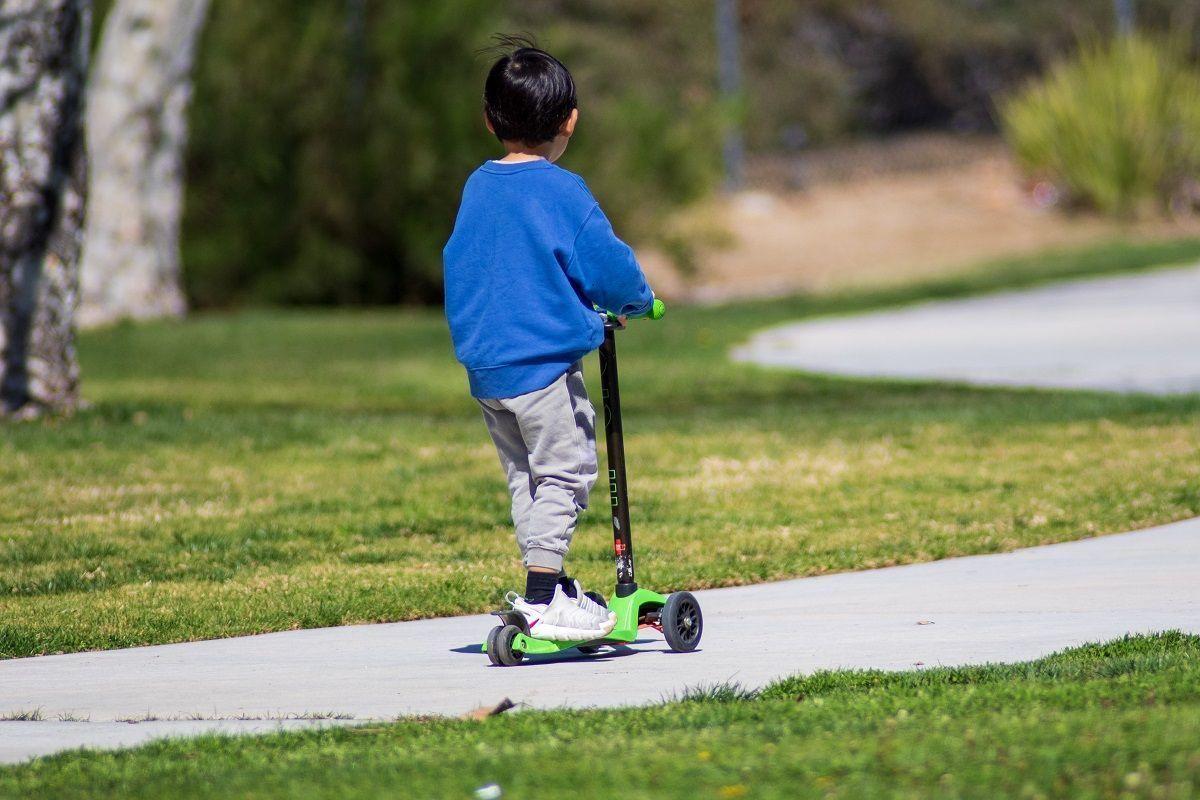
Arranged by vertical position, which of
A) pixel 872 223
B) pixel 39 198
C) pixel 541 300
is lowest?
pixel 872 223

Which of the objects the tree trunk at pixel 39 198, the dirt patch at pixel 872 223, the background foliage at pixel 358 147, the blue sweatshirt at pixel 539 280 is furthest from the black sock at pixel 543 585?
the dirt patch at pixel 872 223

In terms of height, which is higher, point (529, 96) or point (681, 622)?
point (529, 96)

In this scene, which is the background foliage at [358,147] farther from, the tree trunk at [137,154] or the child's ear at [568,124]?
the child's ear at [568,124]

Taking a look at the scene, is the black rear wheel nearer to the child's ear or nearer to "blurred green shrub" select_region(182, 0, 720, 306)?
the child's ear

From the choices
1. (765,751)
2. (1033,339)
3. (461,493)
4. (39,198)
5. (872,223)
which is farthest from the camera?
(872,223)

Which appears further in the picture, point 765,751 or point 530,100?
point 530,100

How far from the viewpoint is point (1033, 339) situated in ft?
49.0

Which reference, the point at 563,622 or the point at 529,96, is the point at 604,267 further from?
the point at 563,622

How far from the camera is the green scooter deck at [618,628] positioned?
16.7 feet

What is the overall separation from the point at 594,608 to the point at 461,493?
10.8 feet

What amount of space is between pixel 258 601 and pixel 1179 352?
29.5 feet

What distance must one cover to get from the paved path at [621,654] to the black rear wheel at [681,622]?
0.04 m

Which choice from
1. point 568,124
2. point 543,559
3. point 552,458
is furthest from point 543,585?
point 568,124

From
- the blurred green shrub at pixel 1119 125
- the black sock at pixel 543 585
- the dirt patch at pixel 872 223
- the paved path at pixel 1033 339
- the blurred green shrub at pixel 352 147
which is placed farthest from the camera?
the blurred green shrub at pixel 1119 125
